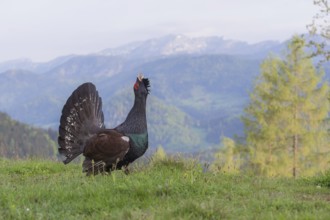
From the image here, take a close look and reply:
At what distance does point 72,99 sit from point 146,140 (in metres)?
2.65

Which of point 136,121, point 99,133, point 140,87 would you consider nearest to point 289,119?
point 140,87

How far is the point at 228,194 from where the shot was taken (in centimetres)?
782

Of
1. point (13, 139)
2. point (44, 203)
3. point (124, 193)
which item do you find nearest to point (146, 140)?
point (124, 193)

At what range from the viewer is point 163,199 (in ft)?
23.3

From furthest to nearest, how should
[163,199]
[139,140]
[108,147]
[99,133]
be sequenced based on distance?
[99,133] < [139,140] < [108,147] < [163,199]

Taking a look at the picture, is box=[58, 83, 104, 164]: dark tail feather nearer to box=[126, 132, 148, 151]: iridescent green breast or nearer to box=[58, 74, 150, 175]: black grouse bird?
box=[58, 74, 150, 175]: black grouse bird

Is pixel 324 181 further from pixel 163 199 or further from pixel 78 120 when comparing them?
pixel 78 120

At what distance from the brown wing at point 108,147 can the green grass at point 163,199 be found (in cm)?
41

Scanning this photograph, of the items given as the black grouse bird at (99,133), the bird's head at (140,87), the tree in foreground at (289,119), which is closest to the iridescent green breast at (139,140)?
the black grouse bird at (99,133)

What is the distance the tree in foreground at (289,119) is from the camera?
129ft

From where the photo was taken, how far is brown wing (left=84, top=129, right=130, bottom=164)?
28.9 feet

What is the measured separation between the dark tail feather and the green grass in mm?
1814

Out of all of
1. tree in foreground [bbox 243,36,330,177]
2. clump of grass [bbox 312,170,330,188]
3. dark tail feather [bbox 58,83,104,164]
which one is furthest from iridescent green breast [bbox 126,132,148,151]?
tree in foreground [bbox 243,36,330,177]

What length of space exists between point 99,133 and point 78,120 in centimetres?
174
